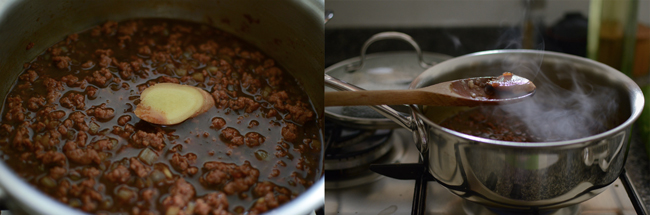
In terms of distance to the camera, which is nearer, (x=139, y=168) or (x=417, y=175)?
(x=139, y=168)

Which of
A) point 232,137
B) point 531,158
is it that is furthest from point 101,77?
point 531,158

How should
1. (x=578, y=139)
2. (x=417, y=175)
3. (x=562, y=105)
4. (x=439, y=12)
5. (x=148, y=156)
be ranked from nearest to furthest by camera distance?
(x=578, y=139) < (x=148, y=156) < (x=417, y=175) < (x=562, y=105) < (x=439, y=12)

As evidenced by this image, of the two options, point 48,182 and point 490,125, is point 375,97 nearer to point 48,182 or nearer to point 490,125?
point 490,125

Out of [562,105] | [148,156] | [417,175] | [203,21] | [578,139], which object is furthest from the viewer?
[203,21]

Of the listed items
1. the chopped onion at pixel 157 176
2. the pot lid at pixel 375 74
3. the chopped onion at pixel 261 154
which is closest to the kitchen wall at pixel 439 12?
the pot lid at pixel 375 74

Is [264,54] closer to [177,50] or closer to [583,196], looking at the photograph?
[177,50]

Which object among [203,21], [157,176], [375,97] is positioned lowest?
[157,176]

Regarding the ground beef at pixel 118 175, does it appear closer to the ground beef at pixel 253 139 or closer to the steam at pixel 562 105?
the ground beef at pixel 253 139

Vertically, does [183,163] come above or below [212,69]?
below
